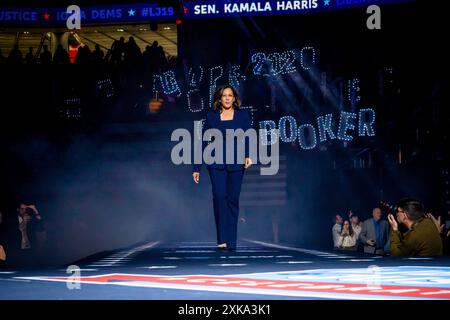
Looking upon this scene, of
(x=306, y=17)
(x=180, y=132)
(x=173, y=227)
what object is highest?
(x=306, y=17)

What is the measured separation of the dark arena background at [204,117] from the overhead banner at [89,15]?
4 cm

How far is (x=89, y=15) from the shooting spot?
18.9 m

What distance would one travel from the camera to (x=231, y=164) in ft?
21.0

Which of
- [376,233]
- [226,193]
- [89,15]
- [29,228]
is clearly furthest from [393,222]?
[89,15]

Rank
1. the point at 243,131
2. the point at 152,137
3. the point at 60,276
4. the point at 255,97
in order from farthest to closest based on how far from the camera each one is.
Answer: the point at 152,137 → the point at 255,97 → the point at 243,131 → the point at 60,276

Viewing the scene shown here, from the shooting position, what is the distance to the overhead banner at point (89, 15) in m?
18.5

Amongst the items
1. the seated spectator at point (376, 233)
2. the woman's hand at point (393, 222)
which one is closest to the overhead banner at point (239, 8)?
the seated spectator at point (376, 233)

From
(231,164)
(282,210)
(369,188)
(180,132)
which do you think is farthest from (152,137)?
(231,164)

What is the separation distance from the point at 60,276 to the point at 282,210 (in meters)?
15.4

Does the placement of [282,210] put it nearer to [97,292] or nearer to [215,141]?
Answer: [215,141]

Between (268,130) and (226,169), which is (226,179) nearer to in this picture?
(226,169)

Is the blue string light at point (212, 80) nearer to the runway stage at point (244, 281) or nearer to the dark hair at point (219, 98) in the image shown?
the dark hair at point (219, 98)

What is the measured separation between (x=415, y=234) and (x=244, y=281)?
11.2ft

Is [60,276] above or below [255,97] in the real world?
below
